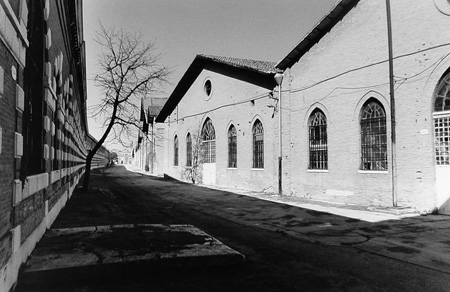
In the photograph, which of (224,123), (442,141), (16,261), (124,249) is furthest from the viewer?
(224,123)

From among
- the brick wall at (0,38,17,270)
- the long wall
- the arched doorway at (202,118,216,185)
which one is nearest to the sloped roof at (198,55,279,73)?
the long wall

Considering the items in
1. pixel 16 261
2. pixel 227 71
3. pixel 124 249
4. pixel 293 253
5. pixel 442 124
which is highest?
pixel 227 71

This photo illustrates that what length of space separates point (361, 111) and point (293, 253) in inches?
312

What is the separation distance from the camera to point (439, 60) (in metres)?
9.97

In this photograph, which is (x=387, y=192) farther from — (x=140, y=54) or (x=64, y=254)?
(x=140, y=54)

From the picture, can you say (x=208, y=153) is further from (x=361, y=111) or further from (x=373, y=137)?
(x=373, y=137)

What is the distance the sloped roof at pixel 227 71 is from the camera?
17.2 metres

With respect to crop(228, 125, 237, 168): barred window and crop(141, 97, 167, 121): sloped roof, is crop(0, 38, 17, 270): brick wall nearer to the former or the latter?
crop(228, 125, 237, 168): barred window

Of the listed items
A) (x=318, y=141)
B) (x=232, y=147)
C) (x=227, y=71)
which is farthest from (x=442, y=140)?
(x=227, y=71)

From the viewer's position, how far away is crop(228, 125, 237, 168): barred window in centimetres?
2028

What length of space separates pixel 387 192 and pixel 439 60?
14.2 ft

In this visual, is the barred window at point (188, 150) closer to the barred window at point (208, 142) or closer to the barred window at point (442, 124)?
the barred window at point (208, 142)

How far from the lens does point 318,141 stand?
14.2m

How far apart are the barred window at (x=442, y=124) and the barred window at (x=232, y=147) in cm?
1159
